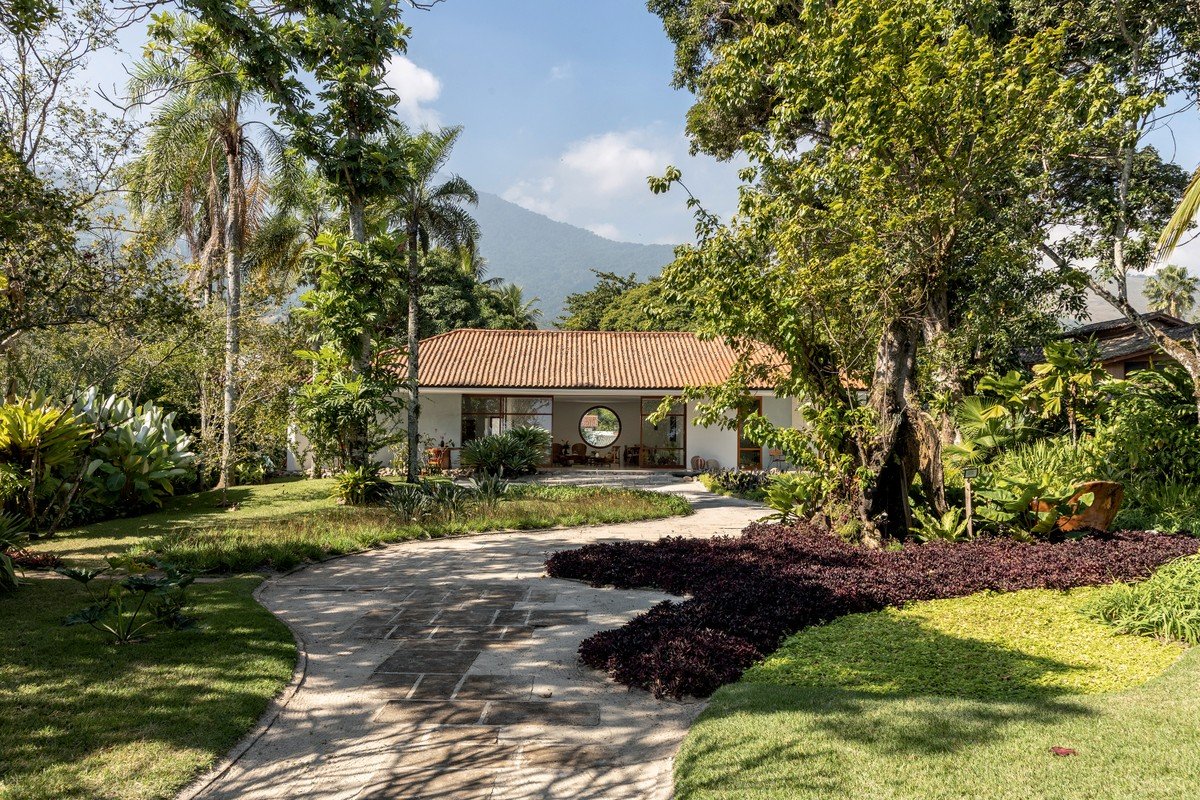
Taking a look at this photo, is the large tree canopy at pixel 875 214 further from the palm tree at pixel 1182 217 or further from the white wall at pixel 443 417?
the white wall at pixel 443 417

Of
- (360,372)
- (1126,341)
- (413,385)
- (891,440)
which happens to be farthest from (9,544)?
(1126,341)

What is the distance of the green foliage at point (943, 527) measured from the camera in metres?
8.41

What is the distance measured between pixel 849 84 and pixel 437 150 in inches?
549

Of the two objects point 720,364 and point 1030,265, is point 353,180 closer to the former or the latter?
point 1030,265

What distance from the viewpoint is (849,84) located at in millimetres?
8594

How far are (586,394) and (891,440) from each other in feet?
48.8

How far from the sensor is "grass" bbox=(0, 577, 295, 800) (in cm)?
333

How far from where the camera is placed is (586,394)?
22.8 meters

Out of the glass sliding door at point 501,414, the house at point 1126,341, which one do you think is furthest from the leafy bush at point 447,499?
the house at point 1126,341

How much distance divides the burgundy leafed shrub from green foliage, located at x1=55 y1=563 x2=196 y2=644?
321 centimetres

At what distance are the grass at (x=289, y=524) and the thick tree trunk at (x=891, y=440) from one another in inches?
183

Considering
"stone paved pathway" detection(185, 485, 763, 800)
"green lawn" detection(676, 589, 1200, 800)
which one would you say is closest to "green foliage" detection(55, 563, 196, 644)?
"stone paved pathway" detection(185, 485, 763, 800)

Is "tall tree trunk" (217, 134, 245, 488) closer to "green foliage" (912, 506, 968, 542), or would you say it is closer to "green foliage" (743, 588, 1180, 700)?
"green foliage" (912, 506, 968, 542)

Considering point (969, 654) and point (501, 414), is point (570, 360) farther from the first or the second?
point (969, 654)
